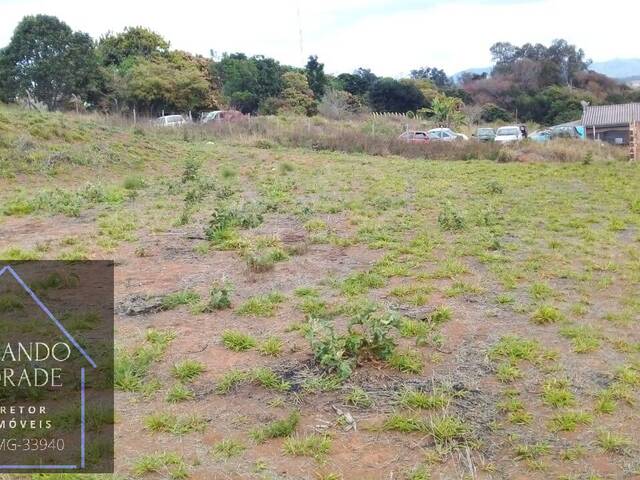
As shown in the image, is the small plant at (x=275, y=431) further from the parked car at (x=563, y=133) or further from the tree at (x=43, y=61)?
the tree at (x=43, y=61)

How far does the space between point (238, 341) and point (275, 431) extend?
105 cm

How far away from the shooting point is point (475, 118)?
127 feet

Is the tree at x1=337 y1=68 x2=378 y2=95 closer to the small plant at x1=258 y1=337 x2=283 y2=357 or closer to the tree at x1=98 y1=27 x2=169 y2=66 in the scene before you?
the tree at x1=98 y1=27 x2=169 y2=66

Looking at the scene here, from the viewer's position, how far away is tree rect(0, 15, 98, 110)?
24.2 m

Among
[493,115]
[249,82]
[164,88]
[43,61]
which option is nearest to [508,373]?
[43,61]

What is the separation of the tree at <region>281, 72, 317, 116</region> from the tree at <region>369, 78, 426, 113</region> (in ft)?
26.2

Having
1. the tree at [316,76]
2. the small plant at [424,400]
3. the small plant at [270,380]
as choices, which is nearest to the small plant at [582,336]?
the small plant at [424,400]

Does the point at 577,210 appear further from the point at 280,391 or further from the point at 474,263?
the point at 280,391

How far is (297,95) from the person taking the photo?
33.2 m

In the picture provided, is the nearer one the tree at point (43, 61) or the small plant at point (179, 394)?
the small plant at point (179, 394)

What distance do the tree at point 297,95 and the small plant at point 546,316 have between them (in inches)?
1079

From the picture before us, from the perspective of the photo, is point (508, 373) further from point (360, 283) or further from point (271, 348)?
point (360, 283)

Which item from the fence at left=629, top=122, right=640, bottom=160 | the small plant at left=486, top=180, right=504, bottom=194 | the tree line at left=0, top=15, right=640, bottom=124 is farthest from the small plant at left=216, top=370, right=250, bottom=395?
the tree line at left=0, top=15, right=640, bottom=124

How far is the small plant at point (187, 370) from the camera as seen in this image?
138 inches
